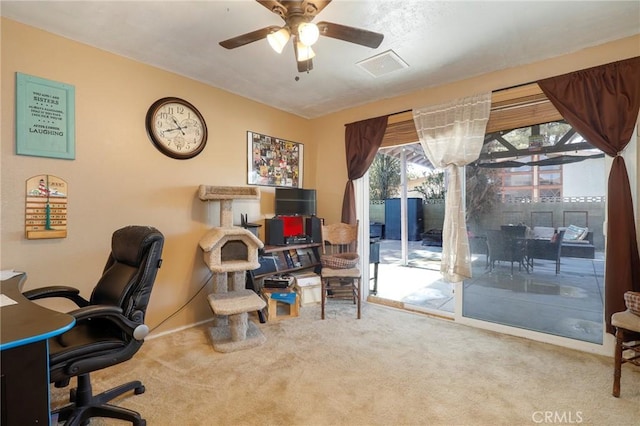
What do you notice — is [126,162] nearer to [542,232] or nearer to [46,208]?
[46,208]

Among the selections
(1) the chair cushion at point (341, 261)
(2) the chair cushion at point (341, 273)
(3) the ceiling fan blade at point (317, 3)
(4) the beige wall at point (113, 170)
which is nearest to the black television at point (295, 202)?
(4) the beige wall at point (113, 170)

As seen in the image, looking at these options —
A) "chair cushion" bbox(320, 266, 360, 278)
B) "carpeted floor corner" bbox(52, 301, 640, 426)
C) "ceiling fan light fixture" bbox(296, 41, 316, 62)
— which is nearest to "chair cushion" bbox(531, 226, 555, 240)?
"carpeted floor corner" bbox(52, 301, 640, 426)

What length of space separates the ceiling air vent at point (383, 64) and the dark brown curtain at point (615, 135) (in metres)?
1.47

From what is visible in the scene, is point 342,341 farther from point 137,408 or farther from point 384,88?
point 384,88

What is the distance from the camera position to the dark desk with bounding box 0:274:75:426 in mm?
955

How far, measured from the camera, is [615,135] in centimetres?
224

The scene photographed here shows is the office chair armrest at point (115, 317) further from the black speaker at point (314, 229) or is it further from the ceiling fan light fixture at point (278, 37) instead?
the black speaker at point (314, 229)

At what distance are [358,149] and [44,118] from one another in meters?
3.00

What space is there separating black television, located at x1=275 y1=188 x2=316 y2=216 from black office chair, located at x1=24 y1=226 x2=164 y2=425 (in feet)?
6.20

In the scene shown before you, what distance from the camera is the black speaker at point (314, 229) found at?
12.2 feet

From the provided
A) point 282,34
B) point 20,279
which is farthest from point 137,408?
point 282,34

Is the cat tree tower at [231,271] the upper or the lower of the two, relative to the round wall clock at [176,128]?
lower

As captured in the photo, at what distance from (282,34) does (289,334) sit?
7.98 ft

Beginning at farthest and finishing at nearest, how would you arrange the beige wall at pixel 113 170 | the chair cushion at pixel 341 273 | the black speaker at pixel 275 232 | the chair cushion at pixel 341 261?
the black speaker at pixel 275 232 → the chair cushion at pixel 341 261 → the chair cushion at pixel 341 273 → the beige wall at pixel 113 170
